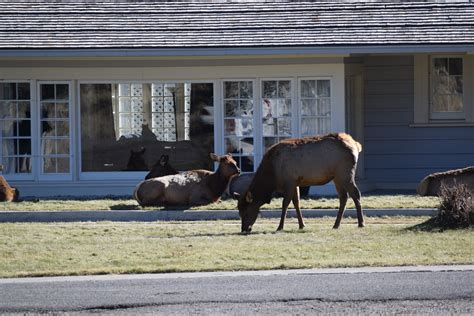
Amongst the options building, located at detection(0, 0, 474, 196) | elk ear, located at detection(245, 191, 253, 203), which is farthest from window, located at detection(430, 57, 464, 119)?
elk ear, located at detection(245, 191, 253, 203)

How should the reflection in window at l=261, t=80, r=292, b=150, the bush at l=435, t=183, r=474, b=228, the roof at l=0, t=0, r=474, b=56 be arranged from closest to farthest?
the bush at l=435, t=183, r=474, b=228, the roof at l=0, t=0, r=474, b=56, the reflection in window at l=261, t=80, r=292, b=150

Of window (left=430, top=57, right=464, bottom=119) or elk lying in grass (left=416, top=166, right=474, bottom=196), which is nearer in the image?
elk lying in grass (left=416, top=166, right=474, bottom=196)

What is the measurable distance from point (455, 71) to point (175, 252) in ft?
37.9

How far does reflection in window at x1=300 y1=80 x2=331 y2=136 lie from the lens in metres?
22.1

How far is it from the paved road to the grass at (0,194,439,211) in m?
6.76

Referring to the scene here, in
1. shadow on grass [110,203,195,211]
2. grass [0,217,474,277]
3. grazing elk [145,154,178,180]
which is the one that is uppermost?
grazing elk [145,154,178,180]

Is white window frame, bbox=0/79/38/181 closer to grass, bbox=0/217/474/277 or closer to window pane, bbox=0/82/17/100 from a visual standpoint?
window pane, bbox=0/82/17/100

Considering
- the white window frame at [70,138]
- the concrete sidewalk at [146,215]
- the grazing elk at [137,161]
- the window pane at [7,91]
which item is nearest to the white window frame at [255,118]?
the grazing elk at [137,161]

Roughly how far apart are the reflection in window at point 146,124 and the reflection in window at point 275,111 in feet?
3.65

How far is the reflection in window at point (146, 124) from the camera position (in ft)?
73.4

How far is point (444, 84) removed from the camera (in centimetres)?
2345

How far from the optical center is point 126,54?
21.4 meters

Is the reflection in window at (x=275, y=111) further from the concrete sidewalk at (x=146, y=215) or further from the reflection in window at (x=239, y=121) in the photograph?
the concrete sidewalk at (x=146, y=215)

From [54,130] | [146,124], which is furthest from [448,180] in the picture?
[54,130]
